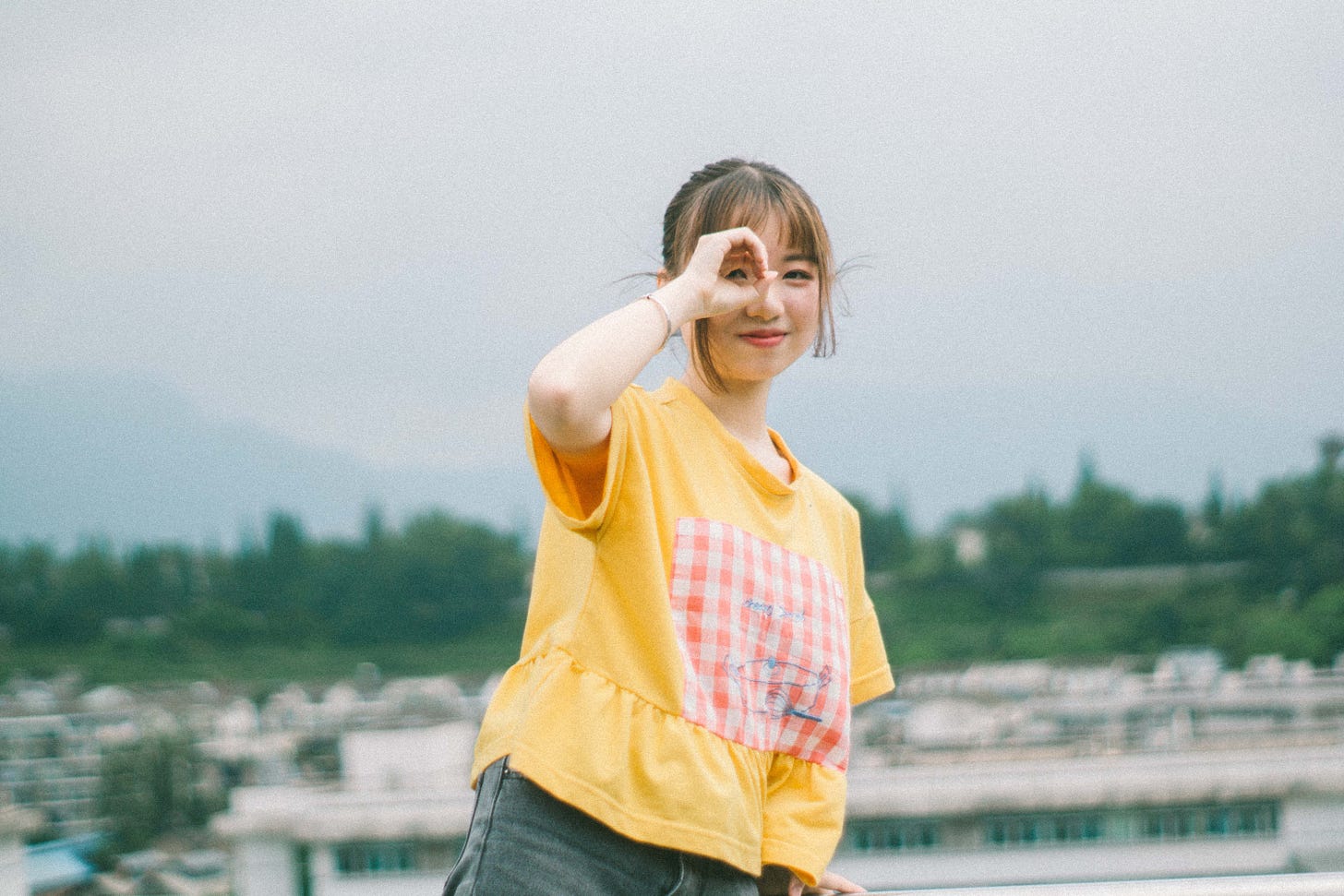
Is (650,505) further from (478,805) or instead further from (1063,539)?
(1063,539)

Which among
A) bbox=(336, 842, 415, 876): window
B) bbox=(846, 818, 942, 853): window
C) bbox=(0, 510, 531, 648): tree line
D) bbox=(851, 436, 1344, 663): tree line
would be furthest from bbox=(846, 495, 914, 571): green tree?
bbox=(336, 842, 415, 876): window

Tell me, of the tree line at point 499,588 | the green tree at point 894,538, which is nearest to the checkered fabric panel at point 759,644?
the tree line at point 499,588

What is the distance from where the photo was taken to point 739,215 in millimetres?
707

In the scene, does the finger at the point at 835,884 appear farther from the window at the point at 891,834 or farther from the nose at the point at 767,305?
the window at the point at 891,834

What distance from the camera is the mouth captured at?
0.72 m

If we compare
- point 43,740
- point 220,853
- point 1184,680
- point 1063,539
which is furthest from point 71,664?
point 1063,539

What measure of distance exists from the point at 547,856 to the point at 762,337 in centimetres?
32

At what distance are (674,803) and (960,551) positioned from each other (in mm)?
15711

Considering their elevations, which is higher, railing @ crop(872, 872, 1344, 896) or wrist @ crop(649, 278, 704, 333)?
wrist @ crop(649, 278, 704, 333)

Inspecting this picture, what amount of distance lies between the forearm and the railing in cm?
32

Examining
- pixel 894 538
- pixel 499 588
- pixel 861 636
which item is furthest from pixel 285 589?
pixel 861 636

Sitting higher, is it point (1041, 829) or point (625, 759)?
point (625, 759)

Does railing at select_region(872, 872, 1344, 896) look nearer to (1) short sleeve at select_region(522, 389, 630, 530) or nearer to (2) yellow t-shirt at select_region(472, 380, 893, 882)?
(2) yellow t-shirt at select_region(472, 380, 893, 882)

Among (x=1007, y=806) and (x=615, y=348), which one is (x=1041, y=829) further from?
(x=615, y=348)
